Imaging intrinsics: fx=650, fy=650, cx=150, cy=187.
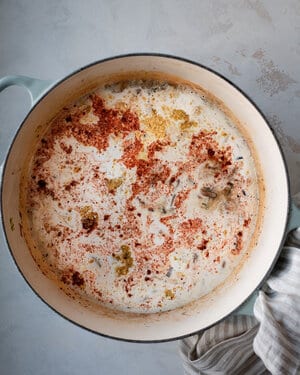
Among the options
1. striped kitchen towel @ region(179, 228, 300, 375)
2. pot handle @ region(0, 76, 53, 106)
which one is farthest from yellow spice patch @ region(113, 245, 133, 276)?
pot handle @ region(0, 76, 53, 106)

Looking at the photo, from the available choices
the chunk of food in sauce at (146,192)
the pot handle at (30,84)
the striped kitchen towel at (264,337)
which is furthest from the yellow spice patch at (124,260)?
the pot handle at (30,84)

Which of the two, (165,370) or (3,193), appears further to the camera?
(165,370)

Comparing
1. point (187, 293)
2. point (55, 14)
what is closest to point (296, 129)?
point (187, 293)

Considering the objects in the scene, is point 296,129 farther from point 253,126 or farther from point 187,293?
point 187,293

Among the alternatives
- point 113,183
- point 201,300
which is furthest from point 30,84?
point 201,300

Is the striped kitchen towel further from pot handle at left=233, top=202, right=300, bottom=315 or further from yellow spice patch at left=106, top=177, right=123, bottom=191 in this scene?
yellow spice patch at left=106, top=177, right=123, bottom=191

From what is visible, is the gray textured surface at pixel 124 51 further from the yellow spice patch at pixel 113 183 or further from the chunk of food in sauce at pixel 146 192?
the yellow spice patch at pixel 113 183
